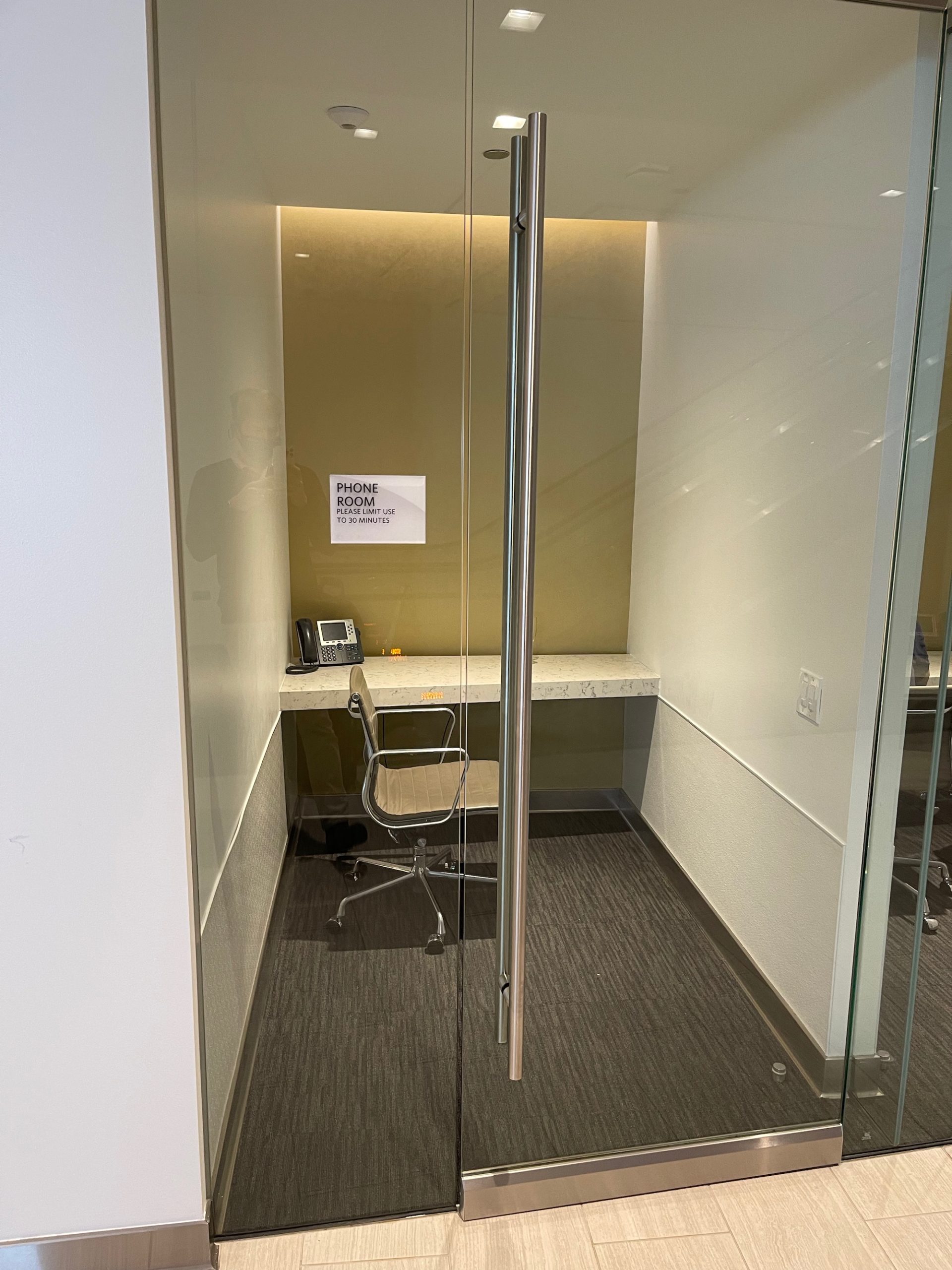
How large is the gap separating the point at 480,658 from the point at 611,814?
452 mm

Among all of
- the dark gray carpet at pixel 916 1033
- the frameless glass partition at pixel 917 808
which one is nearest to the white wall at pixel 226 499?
the frameless glass partition at pixel 917 808

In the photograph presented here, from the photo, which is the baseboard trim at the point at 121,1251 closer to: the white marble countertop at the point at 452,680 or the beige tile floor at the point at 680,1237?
the beige tile floor at the point at 680,1237

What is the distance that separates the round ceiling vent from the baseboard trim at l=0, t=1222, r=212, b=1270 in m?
2.10

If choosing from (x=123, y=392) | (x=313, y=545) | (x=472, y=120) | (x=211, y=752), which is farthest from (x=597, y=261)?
(x=211, y=752)

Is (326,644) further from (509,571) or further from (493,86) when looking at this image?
(493,86)

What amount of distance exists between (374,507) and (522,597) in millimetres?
330

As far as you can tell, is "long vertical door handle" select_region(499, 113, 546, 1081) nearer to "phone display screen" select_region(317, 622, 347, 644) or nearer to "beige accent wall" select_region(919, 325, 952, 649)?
"phone display screen" select_region(317, 622, 347, 644)

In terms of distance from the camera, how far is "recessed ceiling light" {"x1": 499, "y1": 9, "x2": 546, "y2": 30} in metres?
1.49

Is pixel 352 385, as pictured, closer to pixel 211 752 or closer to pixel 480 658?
pixel 480 658

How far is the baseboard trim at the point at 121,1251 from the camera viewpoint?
1659mm

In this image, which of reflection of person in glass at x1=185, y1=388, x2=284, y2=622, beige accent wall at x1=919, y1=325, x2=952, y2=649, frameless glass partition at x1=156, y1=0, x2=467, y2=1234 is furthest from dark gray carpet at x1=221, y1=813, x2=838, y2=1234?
beige accent wall at x1=919, y1=325, x2=952, y2=649

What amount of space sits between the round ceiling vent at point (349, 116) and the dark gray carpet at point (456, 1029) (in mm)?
1332

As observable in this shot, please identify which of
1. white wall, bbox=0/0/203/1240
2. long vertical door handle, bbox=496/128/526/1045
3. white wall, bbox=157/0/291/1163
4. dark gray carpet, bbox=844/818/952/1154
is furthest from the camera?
dark gray carpet, bbox=844/818/952/1154

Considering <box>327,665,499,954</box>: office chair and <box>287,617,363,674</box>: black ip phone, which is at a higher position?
<box>287,617,363,674</box>: black ip phone
